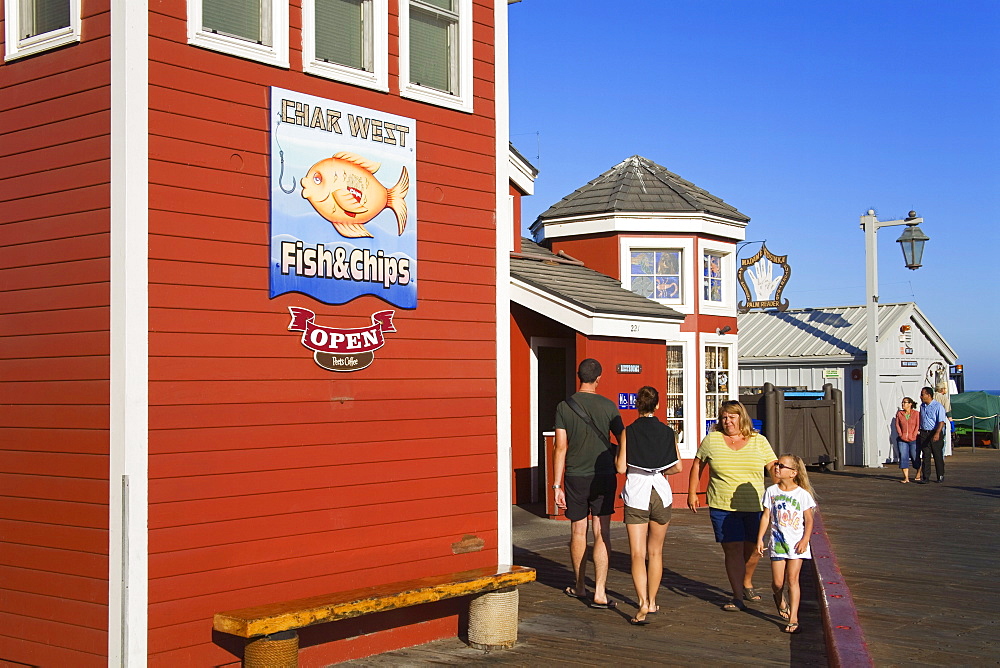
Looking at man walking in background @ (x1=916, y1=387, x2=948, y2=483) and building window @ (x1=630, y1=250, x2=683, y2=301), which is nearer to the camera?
building window @ (x1=630, y1=250, x2=683, y2=301)

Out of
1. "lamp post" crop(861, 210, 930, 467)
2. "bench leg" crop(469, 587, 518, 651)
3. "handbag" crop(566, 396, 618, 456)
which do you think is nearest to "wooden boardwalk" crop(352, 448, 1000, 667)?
"bench leg" crop(469, 587, 518, 651)

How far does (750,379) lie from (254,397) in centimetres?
2414

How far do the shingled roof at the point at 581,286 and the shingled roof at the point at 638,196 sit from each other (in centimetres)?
123

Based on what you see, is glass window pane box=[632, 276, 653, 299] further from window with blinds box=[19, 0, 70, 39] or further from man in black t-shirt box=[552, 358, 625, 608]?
window with blinds box=[19, 0, 70, 39]

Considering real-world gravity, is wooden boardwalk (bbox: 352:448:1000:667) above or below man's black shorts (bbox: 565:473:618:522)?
below

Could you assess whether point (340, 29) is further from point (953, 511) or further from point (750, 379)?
point (750, 379)

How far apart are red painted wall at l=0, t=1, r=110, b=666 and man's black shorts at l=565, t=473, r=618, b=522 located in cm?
428

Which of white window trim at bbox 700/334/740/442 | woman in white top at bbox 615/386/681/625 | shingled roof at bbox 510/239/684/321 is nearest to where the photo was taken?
woman in white top at bbox 615/386/681/625

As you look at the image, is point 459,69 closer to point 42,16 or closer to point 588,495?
point 42,16

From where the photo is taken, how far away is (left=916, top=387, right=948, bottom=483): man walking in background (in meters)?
21.9

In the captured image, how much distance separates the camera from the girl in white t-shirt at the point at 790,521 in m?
8.55

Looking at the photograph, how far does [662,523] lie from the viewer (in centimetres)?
893

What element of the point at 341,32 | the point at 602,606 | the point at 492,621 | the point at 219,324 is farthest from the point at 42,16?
the point at 602,606

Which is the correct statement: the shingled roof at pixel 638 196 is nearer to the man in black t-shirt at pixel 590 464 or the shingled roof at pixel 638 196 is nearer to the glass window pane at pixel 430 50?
the man in black t-shirt at pixel 590 464
